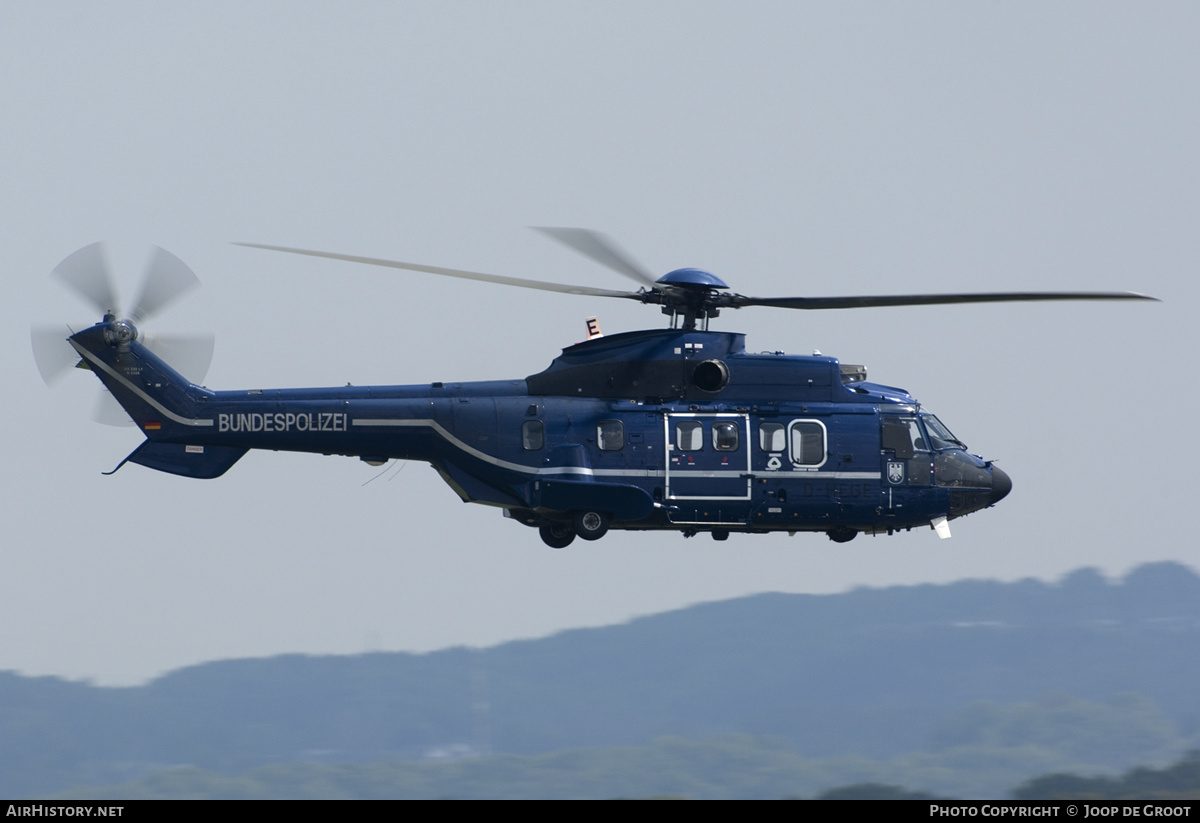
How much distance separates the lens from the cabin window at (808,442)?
26609 millimetres

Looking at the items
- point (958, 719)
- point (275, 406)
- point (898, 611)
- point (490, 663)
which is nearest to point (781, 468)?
point (275, 406)

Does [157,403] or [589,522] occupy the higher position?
[157,403]

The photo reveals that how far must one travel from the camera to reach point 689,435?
1040 inches

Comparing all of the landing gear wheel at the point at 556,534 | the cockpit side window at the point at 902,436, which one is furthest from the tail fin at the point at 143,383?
the cockpit side window at the point at 902,436

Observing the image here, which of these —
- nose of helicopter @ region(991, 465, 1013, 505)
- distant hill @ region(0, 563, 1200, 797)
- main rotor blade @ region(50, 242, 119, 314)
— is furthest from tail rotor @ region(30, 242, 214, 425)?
distant hill @ region(0, 563, 1200, 797)

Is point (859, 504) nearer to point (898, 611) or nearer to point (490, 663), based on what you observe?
point (490, 663)

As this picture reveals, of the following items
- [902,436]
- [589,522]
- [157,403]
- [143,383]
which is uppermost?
[143,383]

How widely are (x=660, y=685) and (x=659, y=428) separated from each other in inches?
2992

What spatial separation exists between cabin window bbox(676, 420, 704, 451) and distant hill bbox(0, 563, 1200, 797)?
51.0m

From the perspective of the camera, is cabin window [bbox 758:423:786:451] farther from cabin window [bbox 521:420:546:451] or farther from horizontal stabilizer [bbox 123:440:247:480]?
horizontal stabilizer [bbox 123:440:247:480]

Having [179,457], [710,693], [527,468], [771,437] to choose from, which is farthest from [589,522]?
[710,693]

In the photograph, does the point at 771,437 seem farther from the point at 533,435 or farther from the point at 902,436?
the point at 533,435

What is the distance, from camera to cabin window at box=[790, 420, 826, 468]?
26.6 meters

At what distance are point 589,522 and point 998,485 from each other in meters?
8.37
